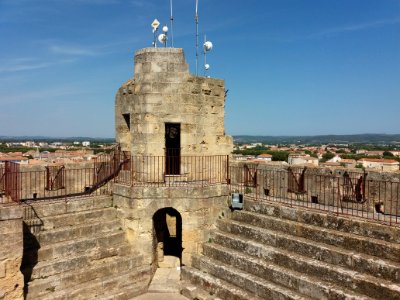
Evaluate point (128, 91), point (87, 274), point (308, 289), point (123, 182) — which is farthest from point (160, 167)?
point (308, 289)

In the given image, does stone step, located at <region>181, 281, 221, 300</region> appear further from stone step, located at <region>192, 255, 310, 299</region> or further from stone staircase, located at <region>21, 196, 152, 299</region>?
stone staircase, located at <region>21, 196, 152, 299</region>

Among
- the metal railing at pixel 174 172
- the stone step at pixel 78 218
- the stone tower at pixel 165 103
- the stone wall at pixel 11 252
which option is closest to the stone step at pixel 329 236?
the metal railing at pixel 174 172

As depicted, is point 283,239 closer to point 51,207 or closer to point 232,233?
point 232,233

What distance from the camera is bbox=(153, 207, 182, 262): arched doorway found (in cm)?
1237

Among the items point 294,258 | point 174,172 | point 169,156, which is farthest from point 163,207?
point 294,258

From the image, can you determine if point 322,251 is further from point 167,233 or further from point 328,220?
point 167,233

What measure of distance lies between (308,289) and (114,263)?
211 inches

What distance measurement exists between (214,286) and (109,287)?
9.29ft

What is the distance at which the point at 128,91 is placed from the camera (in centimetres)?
1269

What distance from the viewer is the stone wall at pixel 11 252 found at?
831cm

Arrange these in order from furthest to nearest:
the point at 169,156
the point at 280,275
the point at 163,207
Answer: the point at 169,156 < the point at 163,207 < the point at 280,275

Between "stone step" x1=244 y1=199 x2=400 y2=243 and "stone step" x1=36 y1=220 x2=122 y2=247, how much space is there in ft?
14.1

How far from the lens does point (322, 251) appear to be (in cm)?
855

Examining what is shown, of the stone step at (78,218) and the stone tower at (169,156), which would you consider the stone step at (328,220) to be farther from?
the stone step at (78,218)
